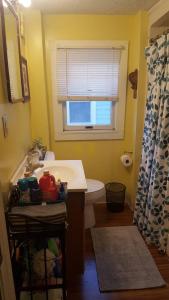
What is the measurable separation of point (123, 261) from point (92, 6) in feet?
7.69

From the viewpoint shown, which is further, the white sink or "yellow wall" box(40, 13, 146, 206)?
"yellow wall" box(40, 13, 146, 206)

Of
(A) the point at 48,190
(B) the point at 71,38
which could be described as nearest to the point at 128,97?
(B) the point at 71,38

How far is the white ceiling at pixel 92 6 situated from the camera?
6.02 feet

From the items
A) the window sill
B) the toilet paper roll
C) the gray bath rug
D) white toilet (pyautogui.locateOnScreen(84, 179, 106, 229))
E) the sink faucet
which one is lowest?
the gray bath rug

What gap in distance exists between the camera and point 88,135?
2.49m

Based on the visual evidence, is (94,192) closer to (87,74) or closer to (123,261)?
(123,261)

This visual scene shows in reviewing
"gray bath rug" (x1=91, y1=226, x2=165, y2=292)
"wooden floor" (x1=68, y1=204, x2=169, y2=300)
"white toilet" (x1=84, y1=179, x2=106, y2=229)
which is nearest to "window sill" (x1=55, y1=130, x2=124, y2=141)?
"white toilet" (x1=84, y1=179, x2=106, y2=229)

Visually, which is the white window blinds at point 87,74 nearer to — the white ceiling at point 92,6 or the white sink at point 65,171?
the white ceiling at point 92,6

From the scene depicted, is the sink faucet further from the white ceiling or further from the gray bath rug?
the white ceiling

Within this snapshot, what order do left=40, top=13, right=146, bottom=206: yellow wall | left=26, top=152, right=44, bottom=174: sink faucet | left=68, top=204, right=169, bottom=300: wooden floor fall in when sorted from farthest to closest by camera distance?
left=40, top=13, right=146, bottom=206: yellow wall
left=26, top=152, right=44, bottom=174: sink faucet
left=68, top=204, right=169, bottom=300: wooden floor

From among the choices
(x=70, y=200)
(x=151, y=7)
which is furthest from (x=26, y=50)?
(x=70, y=200)

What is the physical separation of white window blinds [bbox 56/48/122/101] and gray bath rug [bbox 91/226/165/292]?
1.48m

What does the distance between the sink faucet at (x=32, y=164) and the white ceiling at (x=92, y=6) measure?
139 centimetres

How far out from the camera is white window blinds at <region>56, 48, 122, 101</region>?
2.22 m
